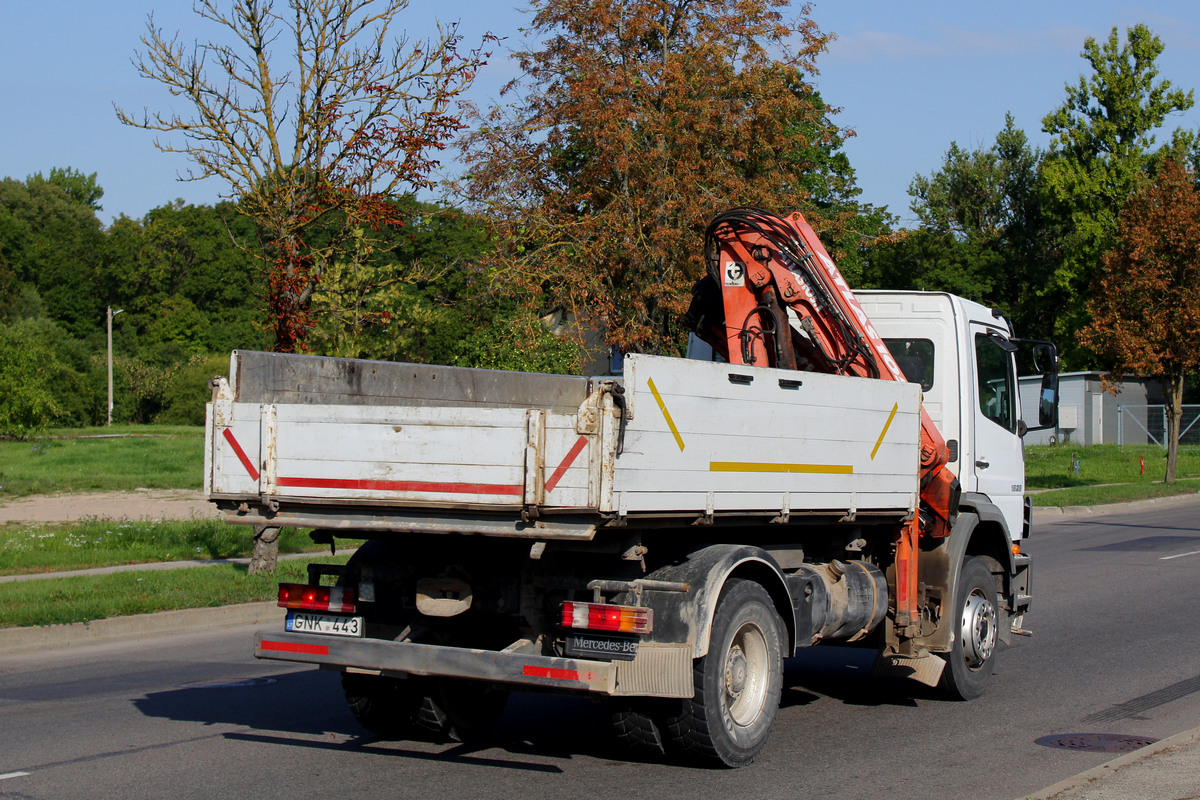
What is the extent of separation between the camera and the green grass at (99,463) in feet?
90.8

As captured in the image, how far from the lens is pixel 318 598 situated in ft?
21.4

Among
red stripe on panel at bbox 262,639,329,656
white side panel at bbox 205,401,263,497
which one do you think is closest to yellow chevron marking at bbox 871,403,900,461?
red stripe on panel at bbox 262,639,329,656

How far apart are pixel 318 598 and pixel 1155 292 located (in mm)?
30047

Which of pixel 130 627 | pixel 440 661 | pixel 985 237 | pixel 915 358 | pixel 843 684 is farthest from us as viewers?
pixel 985 237

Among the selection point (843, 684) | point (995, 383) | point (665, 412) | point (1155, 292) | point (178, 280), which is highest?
point (178, 280)

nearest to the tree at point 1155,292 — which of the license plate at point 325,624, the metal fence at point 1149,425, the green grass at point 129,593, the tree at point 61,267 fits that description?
the metal fence at point 1149,425

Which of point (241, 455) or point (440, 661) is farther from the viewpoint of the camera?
point (241, 455)

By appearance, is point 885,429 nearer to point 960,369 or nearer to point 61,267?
point 960,369

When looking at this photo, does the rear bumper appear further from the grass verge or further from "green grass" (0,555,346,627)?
the grass verge

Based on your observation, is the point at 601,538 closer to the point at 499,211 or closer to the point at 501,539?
the point at 501,539

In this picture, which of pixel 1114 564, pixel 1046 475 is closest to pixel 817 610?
pixel 1114 564

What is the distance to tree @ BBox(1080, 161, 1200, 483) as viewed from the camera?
101 ft

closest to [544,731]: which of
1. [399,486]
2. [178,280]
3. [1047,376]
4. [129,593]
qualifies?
[399,486]

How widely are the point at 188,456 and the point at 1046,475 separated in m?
27.6
